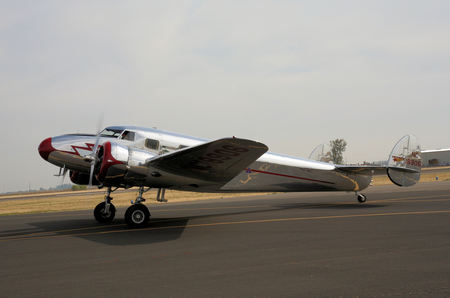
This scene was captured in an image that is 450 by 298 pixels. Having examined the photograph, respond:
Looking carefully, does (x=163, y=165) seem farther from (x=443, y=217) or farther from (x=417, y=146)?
(x=417, y=146)

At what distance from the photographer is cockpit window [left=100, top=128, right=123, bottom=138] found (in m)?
13.4

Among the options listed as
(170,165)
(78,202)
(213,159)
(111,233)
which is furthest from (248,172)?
(78,202)

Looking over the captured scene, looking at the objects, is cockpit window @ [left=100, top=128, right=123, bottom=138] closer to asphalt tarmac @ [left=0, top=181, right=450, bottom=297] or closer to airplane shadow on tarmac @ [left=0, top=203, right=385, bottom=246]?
airplane shadow on tarmac @ [left=0, top=203, right=385, bottom=246]

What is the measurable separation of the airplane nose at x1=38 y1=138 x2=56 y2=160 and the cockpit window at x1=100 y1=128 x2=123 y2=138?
5.63 ft

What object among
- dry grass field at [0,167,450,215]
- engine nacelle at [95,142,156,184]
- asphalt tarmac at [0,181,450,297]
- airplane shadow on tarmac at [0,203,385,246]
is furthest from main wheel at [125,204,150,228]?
dry grass field at [0,167,450,215]

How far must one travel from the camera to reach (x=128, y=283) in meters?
5.48

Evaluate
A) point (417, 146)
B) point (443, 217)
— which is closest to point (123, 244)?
point (443, 217)

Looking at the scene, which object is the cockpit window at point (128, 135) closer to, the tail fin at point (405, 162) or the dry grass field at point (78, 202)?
the tail fin at point (405, 162)

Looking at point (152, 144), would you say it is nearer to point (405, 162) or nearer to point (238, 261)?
point (238, 261)

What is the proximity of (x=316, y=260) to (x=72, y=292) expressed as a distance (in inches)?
154

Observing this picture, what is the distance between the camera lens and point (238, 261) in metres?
6.75

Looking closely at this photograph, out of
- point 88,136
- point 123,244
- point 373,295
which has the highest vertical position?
point 88,136

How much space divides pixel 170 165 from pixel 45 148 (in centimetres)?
436

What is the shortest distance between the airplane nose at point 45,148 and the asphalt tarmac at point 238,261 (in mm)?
2700
